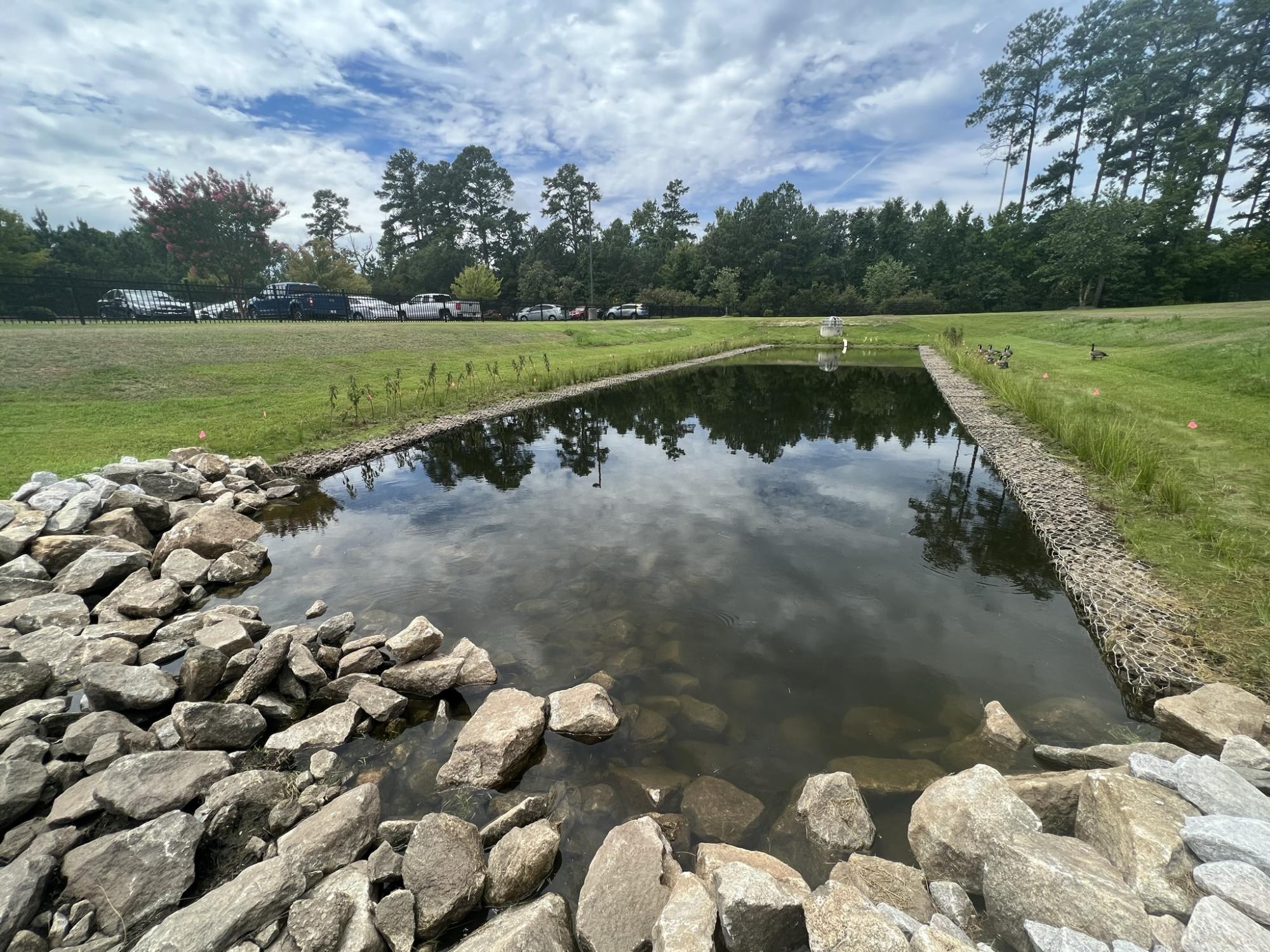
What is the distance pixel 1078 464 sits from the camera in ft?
30.2

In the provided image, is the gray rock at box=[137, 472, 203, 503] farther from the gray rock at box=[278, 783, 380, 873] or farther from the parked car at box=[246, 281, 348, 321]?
the parked car at box=[246, 281, 348, 321]

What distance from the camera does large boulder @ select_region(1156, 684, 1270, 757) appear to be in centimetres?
352

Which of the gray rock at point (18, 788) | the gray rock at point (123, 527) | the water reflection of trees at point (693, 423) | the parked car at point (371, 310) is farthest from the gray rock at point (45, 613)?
the parked car at point (371, 310)

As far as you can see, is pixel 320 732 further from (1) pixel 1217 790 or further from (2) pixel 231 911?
(1) pixel 1217 790

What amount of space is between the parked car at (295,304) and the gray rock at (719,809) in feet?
108

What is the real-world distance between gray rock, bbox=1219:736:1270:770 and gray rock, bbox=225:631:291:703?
21.1ft

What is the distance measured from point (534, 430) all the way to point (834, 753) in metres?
11.4

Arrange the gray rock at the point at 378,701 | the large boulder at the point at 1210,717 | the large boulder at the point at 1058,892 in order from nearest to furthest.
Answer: the large boulder at the point at 1058,892 < the large boulder at the point at 1210,717 < the gray rock at the point at 378,701

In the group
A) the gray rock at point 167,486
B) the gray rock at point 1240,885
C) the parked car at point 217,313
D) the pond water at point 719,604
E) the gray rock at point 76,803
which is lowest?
the pond water at point 719,604

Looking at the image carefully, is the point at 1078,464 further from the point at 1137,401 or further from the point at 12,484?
the point at 12,484

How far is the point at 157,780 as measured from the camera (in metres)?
3.32

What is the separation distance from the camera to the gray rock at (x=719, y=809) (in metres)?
3.36

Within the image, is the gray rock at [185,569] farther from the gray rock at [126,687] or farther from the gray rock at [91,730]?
the gray rock at [91,730]

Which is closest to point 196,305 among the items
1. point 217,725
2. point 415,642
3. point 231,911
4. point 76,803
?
point 415,642
